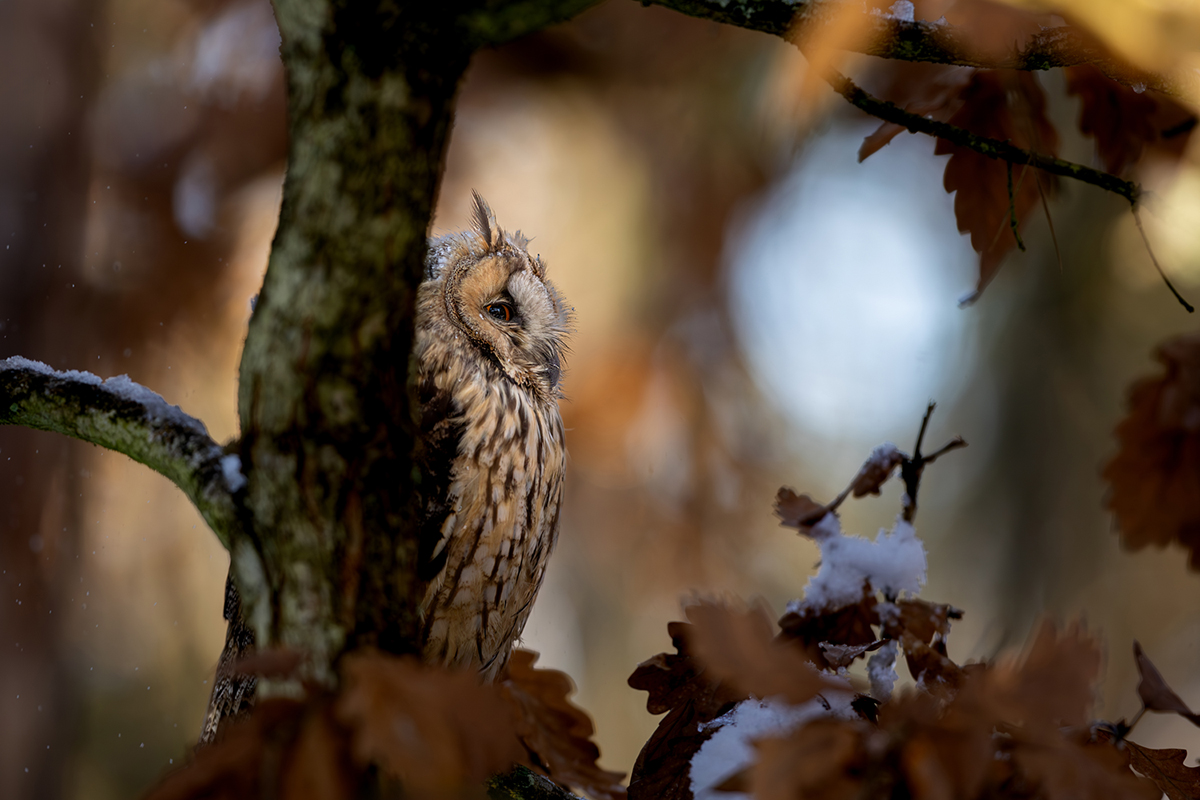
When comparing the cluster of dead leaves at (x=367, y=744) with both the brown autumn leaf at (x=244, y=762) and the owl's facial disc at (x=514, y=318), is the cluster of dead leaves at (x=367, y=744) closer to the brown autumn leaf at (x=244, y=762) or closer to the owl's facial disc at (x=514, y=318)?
the brown autumn leaf at (x=244, y=762)

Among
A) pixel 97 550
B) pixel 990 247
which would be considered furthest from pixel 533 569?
pixel 97 550

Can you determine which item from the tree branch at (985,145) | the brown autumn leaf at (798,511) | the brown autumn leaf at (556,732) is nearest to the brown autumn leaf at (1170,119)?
the tree branch at (985,145)

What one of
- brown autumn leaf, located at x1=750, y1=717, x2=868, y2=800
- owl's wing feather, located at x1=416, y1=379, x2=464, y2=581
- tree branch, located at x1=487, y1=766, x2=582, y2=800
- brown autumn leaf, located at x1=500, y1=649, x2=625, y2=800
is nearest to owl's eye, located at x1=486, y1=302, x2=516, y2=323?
owl's wing feather, located at x1=416, y1=379, x2=464, y2=581

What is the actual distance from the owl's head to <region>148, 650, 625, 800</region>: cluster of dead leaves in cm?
75

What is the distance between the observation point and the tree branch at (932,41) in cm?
54

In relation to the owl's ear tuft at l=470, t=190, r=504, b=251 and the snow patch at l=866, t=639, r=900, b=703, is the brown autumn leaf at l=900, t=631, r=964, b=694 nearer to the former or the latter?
the snow patch at l=866, t=639, r=900, b=703

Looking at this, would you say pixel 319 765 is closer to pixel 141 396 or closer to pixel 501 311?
pixel 141 396

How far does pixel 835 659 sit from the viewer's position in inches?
21.0

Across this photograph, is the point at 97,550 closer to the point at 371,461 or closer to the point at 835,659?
the point at 371,461

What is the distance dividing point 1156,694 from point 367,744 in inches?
19.6

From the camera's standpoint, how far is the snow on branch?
50cm

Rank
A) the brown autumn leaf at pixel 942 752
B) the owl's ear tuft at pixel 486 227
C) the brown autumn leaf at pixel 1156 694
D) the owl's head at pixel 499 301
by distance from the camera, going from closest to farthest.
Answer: the brown autumn leaf at pixel 942 752 → the brown autumn leaf at pixel 1156 694 → the owl's head at pixel 499 301 → the owl's ear tuft at pixel 486 227

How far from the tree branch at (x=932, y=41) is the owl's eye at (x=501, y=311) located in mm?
721

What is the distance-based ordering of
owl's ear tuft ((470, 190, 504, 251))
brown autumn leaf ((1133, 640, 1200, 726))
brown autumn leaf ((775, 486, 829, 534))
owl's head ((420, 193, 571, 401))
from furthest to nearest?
owl's ear tuft ((470, 190, 504, 251)), owl's head ((420, 193, 571, 401)), brown autumn leaf ((775, 486, 829, 534)), brown autumn leaf ((1133, 640, 1200, 726))
